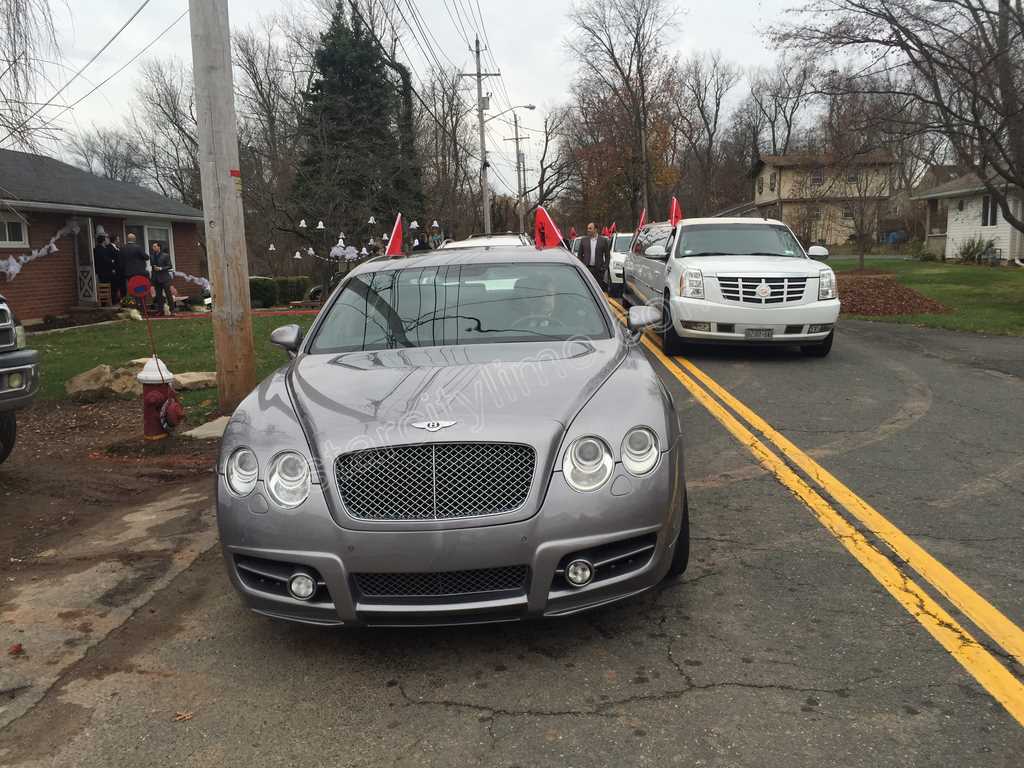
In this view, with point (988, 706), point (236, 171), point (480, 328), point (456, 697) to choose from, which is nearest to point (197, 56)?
point (236, 171)

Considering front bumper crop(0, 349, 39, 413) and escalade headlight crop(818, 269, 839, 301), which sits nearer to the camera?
front bumper crop(0, 349, 39, 413)

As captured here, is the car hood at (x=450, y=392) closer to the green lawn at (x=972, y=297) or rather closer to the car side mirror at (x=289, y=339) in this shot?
the car side mirror at (x=289, y=339)

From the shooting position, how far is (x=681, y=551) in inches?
152

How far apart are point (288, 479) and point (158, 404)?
4.27 meters

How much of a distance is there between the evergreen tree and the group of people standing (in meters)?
7.84

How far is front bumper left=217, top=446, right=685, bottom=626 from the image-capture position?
314 centimetres

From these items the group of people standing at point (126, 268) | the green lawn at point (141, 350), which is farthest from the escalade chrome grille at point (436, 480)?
the group of people standing at point (126, 268)

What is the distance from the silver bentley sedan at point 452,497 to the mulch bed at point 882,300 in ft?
48.0

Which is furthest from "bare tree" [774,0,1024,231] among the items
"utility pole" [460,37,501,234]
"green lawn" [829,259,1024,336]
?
"utility pole" [460,37,501,234]

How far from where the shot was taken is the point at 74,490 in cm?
606

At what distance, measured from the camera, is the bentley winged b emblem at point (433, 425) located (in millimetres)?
3312

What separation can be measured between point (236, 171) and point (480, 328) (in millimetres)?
3913

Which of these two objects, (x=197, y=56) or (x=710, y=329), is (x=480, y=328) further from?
(x=710, y=329)

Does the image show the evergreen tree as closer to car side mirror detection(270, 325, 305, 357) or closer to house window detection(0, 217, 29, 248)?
→ house window detection(0, 217, 29, 248)
